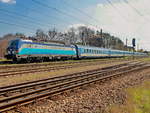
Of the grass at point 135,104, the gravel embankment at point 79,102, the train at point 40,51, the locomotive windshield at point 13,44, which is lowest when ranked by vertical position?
the grass at point 135,104

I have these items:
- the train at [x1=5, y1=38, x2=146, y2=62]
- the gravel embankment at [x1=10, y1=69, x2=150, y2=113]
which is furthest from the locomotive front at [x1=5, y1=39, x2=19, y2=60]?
the gravel embankment at [x1=10, y1=69, x2=150, y2=113]

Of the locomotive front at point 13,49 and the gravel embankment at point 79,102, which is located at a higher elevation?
the locomotive front at point 13,49

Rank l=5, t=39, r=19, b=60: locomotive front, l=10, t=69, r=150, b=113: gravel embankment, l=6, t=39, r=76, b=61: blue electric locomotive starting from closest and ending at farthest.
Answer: l=10, t=69, r=150, b=113: gravel embankment → l=5, t=39, r=19, b=60: locomotive front → l=6, t=39, r=76, b=61: blue electric locomotive

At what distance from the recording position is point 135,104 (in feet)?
23.1

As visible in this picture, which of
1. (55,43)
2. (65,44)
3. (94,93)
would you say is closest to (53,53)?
(55,43)

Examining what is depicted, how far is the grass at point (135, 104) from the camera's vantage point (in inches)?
244

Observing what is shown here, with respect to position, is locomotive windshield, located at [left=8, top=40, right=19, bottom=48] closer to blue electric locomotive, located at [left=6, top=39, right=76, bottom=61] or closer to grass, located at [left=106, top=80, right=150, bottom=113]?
blue electric locomotive, located at [left=6, top=39, right=76, bottom=61]

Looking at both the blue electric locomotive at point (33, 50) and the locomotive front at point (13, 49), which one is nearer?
the locomotive front at point (13, 49)

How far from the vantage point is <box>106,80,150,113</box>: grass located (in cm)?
619

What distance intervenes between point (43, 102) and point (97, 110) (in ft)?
6.86

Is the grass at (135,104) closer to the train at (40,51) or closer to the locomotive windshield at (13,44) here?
the train at (40,51)

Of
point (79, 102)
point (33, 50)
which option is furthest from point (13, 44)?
point (79, 102)

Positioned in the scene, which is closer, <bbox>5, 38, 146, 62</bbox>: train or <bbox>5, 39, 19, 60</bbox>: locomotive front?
<bbox>5, 39, 19, 60</bbox>: locomotive front

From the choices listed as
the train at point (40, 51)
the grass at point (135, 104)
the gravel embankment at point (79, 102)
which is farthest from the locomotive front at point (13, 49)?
the grass at point (135, 104)
